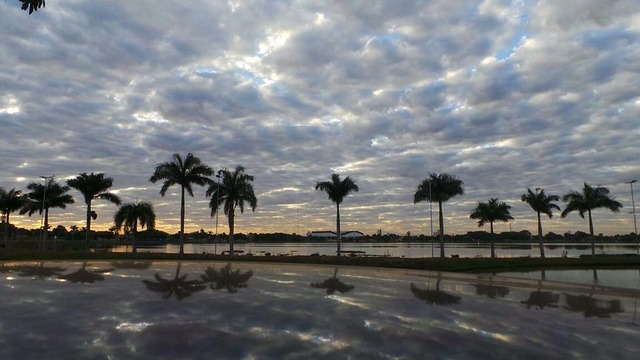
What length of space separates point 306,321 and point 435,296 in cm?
791

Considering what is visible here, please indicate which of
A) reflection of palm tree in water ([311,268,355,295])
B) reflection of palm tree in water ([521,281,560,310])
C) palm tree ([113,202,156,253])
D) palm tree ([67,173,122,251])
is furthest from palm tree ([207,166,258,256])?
reflection of palm tree in water ([521,281,560,310])

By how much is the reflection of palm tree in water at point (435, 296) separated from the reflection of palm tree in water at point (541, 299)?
274 cm

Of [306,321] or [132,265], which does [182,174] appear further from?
[306,321]

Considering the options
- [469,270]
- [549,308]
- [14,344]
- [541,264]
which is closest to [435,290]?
[549,308]

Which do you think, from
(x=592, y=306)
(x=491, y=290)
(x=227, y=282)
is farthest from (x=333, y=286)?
(x=592, y=306)

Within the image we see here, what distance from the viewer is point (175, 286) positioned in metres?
20.0

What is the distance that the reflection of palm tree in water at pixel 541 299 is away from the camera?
16395mm

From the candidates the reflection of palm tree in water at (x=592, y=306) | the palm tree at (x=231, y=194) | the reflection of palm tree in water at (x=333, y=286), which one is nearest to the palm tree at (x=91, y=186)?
the palm tree at (x=231, y=194)

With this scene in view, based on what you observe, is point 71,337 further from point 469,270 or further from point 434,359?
point 469,270

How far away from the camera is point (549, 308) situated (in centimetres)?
1568

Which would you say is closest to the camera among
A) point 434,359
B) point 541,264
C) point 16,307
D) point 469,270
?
point 434,359

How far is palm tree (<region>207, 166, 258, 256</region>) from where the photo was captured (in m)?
51.8

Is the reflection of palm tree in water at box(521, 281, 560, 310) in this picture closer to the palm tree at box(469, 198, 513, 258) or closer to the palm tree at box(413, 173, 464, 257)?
the palm tree at box(413, 173, 464, 257)

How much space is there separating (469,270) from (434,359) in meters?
26.1
